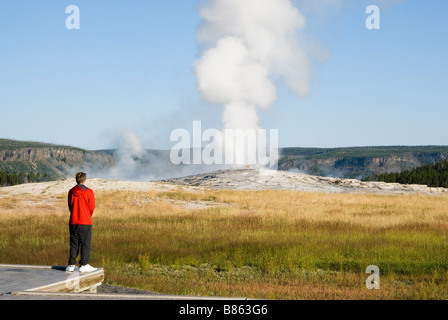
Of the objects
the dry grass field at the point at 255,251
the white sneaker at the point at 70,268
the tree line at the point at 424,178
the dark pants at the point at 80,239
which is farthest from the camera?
the tree line at the point at 424,178

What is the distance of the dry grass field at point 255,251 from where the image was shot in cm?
1237

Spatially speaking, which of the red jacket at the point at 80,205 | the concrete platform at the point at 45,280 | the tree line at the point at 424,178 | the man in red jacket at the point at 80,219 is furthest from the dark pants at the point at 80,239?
the tree line at the point at 424,178

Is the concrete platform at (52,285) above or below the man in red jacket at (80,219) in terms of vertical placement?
below

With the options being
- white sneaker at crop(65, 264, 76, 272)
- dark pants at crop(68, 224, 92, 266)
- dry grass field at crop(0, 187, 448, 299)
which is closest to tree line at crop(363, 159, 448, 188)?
dry grass field at crop(0, 187, 448, 299)

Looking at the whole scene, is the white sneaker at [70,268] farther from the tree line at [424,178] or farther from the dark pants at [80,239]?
A: the tree line at [424,178]

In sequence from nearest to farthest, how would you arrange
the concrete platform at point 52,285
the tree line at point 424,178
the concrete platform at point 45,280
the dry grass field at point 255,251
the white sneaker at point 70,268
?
the concrete platform at point 52,285 → the concrete platform at point 45,280 → the white sneaker at point 70,268 → the dry grass field at point 255,251 → the tree line at point 424,178

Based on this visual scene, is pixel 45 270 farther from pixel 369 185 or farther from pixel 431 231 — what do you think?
pixel 369 185

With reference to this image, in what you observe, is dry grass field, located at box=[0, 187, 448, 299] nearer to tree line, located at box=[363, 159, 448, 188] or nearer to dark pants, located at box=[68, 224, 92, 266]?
dark pants, located at box=[68, 224, 92, 266]

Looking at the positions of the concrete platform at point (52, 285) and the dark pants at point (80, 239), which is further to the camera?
the dark pants at point (80, 239)

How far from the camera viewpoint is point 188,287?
1224 centimetres

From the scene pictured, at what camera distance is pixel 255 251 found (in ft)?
56.2

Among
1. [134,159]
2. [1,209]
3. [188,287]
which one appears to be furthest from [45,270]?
[134,159]

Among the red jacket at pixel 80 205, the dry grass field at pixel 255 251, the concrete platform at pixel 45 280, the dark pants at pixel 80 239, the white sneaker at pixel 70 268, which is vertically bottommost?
the dry grass field at pixel 255 251
